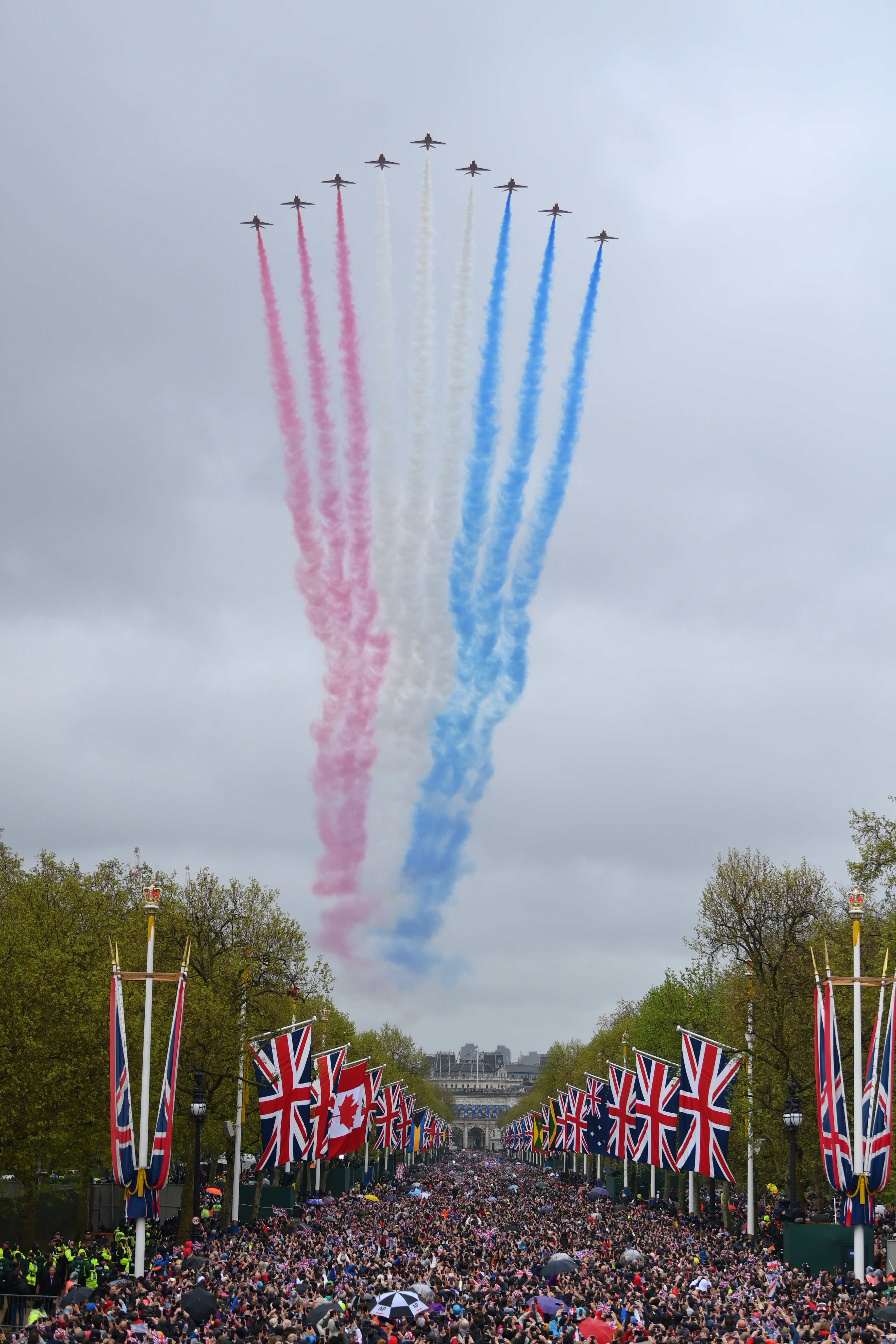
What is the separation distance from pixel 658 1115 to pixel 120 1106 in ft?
70.3

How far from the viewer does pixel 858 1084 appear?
29812 mm

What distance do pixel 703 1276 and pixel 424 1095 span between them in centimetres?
13478

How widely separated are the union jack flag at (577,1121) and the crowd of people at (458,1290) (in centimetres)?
1307

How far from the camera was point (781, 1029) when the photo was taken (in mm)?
51031

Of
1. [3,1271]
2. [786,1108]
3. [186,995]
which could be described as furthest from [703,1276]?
[186,995]

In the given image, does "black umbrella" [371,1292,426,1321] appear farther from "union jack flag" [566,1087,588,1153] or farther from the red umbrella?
"union jack flag" [566,1087,588,1153]

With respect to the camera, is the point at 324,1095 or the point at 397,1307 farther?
the point at 324,1095

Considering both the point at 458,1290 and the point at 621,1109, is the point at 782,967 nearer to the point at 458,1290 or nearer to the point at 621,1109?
the point at 621,1109

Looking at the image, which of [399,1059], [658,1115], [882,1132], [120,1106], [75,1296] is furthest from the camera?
[399,1059]

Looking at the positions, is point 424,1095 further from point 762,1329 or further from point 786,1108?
point 762,1329

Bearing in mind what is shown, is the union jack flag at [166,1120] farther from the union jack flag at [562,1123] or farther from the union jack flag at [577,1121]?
the union jack flag at [562,1123]

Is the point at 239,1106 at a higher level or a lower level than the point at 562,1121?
higher

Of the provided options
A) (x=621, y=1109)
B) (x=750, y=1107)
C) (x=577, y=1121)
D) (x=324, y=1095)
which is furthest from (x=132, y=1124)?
(x=577, y=1121)

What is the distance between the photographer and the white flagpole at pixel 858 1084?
1143 inches
